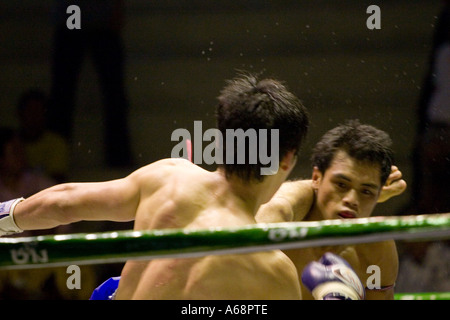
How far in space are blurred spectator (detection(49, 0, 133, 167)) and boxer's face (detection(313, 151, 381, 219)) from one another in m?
1.81

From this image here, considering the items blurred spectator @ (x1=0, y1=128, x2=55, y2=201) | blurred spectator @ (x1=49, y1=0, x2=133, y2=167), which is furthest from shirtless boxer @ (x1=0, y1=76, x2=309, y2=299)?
blurred spectator @ (x1=49, y1=0, x2=133, y2=167)

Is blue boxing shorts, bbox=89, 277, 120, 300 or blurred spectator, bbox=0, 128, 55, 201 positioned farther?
blurred spectator, bbox=0, 128, 55, 201

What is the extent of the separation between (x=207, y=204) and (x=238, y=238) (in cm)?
23

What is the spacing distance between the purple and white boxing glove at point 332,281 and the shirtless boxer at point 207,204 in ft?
0.38

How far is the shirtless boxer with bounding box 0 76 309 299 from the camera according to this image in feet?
5.02

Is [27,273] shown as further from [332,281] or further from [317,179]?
[332,281]

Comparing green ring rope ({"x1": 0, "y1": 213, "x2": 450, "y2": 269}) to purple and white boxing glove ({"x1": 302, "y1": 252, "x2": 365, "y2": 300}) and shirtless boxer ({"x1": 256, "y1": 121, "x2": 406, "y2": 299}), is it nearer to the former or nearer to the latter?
purple and white boxing glove ({"x1": 302, "y1": 252, "x2": 365, "y2": 300})

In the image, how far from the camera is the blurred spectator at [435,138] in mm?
3777

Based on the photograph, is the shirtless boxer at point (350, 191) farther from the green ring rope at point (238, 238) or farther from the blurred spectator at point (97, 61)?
the blurred spectator at point (97, 61)

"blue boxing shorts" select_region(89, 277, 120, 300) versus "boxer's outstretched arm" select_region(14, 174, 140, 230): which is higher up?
"boxer's outstretched arm" select_region(14, 174, 140, 230)

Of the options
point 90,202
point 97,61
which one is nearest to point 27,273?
point 97,61

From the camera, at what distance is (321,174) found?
2590 mm

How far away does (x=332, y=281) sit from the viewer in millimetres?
1661
